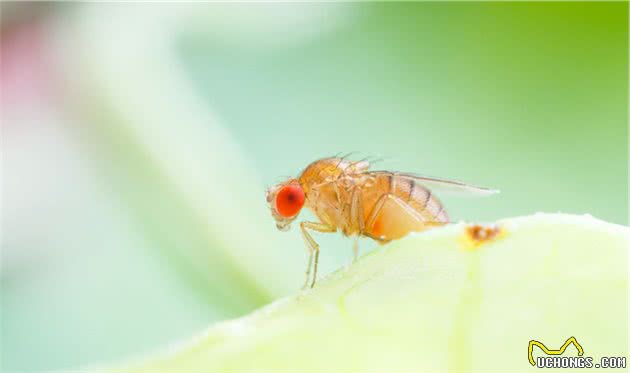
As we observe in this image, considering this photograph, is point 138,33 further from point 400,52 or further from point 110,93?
point 400,52

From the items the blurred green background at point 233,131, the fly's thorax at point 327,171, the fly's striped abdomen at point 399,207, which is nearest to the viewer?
the fly's striped abdomen at point 399,207

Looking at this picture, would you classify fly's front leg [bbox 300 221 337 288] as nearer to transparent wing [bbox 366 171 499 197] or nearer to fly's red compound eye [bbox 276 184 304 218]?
fly's red compound eye [bbox 276 184 304 218]

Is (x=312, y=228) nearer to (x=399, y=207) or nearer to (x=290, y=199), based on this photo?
Result: (x=290, y=199)

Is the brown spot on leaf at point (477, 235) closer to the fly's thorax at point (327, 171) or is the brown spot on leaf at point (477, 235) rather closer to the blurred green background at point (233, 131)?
the fly's thorax at point (327, 171)

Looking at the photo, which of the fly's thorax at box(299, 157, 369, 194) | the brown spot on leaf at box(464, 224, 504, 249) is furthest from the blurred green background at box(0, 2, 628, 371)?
the brown spot on leaf at box(464, 224, 504, 249)

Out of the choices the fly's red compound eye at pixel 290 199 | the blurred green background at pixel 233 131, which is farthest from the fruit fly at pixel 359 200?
the blurred green background at pixel 233 131

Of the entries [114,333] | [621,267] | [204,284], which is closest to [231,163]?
[204,284]

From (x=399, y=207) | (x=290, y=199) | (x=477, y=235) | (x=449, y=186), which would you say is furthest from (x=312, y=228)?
(x=477, y=235)
